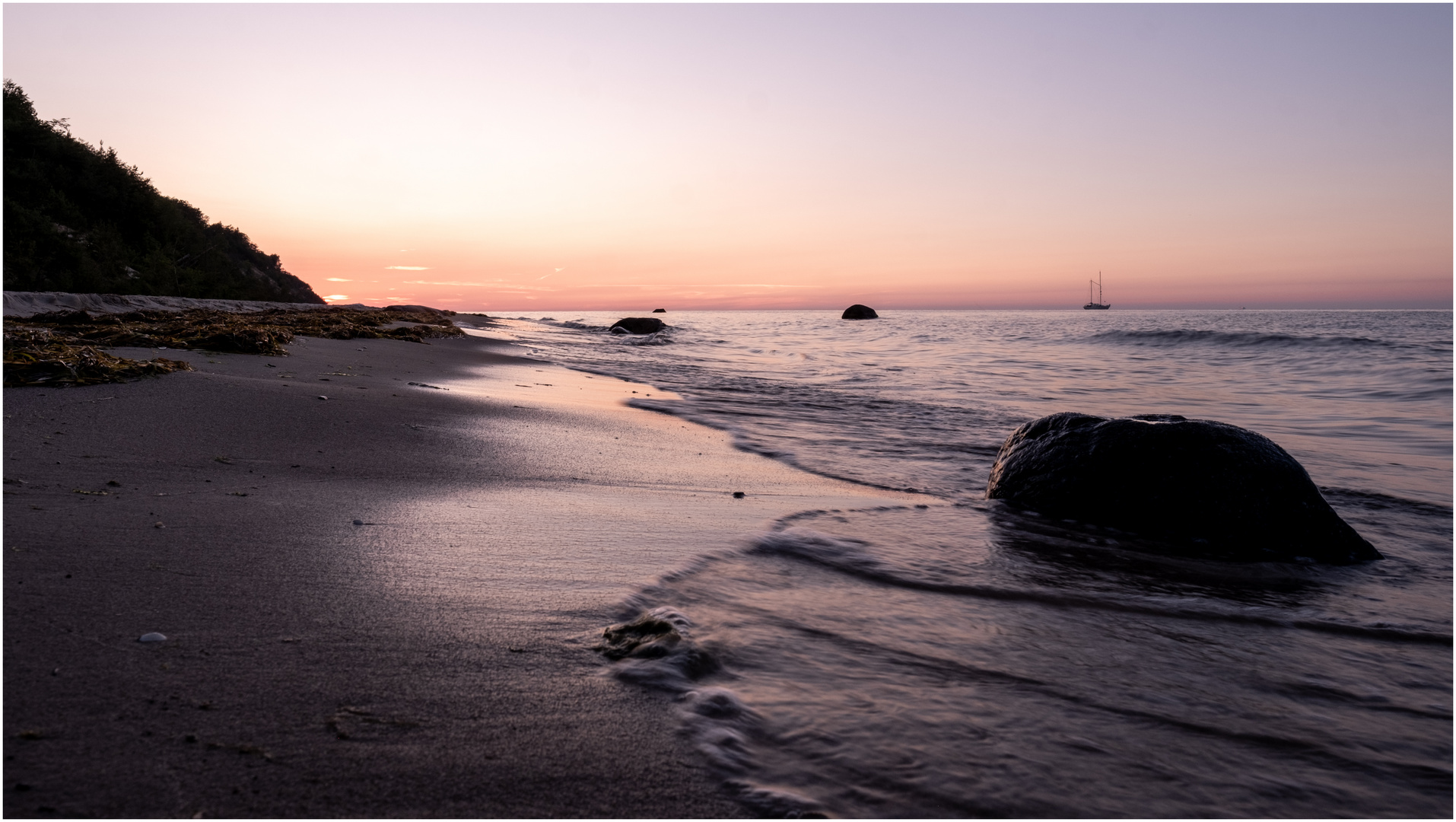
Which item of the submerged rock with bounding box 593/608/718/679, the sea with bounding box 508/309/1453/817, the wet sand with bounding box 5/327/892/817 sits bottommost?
the sea with bounding box 508/309/1453/817

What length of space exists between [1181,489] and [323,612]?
15.3ft

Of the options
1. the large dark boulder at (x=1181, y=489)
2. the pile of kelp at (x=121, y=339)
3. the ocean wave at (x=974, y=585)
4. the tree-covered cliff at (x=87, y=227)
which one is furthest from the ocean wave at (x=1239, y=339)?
the tree-covered cliff at (x=87, y=227)

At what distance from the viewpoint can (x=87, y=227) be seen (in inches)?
893

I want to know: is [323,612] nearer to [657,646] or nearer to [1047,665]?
[657,646]

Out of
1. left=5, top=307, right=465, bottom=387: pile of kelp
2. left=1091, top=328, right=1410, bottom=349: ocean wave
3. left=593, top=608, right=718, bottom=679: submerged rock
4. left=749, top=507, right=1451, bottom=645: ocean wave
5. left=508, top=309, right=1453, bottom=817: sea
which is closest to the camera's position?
left=508, top=309, right=1453, bottom=817: sea

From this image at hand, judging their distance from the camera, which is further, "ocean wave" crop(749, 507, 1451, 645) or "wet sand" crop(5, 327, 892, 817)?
"ocean wave" crop(749, 507, 1451, 645)

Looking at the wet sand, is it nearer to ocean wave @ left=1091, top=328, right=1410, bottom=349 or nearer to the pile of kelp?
the pile of kelp

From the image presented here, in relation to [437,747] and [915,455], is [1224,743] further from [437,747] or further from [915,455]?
[915,455]

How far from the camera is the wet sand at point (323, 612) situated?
161 centimetres

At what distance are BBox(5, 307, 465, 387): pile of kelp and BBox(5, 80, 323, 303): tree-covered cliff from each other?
8.93m

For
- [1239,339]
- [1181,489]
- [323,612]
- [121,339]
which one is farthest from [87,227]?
[1239,339]

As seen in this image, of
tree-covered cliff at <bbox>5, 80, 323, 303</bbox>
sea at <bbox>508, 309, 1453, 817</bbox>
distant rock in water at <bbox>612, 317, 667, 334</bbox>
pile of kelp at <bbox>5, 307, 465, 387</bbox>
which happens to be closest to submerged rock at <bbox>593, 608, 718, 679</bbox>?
sea at <bbox>508, 309, 1453, 817</bbox>

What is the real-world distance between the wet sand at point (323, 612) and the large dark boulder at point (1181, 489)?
129cm

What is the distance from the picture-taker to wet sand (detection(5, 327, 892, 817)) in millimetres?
1614
